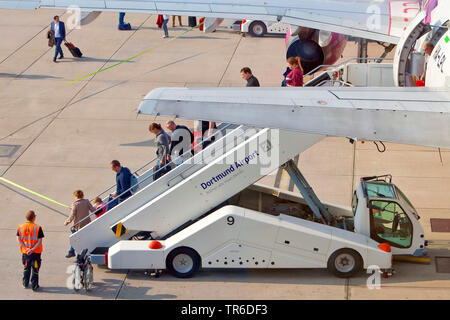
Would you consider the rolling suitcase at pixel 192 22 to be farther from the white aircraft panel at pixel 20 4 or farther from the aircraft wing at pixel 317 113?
the aircraft wing at pixel 317 113

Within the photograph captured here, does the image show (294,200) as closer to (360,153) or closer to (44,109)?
(360,153)

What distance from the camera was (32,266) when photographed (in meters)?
14.5

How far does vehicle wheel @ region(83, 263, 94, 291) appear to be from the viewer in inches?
569

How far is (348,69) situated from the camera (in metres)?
19.2

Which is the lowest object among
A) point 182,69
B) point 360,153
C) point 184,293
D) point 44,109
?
point 184,293

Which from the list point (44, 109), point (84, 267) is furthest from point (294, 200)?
point (44, 109)

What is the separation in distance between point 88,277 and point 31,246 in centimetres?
113

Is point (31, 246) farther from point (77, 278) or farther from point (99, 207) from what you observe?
point (99, 207)

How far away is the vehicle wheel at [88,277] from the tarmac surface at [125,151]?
16cm

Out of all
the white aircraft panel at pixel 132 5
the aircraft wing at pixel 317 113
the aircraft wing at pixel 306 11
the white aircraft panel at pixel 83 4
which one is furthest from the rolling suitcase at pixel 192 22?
the aircraft wing at pixel 317 113

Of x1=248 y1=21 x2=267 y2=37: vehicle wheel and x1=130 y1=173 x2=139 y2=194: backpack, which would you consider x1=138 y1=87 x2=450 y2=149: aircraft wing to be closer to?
x1=130 y1=173 x2=139 y2=194: backpack

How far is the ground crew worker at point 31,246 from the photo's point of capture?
568 inches

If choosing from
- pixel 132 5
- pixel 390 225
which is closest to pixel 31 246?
pixel 132 5

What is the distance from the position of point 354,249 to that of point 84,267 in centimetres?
479
